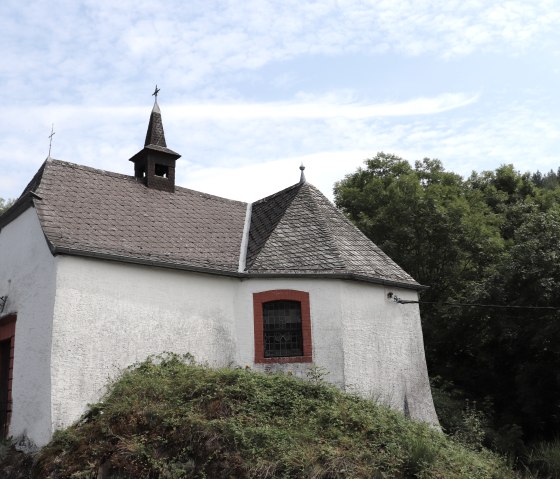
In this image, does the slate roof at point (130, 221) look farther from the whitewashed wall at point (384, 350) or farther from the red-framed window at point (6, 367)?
the whitewashed wall at point (384, 350)

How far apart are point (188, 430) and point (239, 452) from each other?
3.51ft

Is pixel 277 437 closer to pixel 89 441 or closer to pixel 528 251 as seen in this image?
pixel 89 441

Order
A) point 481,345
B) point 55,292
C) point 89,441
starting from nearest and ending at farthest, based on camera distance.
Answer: point 89,441 < point 55,292 < point 481,345

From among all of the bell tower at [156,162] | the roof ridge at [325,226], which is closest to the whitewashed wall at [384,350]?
the roof ridge at [325,226]

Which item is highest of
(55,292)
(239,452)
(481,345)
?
(55,292)

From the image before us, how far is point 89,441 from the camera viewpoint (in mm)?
11109

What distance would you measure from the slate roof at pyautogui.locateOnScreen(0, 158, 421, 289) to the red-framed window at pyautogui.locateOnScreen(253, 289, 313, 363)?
600mm

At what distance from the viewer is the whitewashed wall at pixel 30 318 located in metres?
12.8

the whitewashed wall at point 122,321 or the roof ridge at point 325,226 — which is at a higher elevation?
the roof ridge at point 325,226

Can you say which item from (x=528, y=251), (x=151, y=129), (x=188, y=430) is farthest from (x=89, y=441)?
(x=528, y=251)

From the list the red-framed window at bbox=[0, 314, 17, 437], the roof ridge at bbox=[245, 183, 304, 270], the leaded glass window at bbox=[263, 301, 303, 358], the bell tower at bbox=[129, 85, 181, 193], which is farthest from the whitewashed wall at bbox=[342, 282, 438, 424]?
the red-framed window at bbox=[0, 314, 17, 437]

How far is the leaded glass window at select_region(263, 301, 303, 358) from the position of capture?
50.1 ft

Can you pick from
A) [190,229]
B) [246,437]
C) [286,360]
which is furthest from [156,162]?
[246,437]

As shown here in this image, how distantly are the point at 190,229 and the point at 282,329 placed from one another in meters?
3.83
